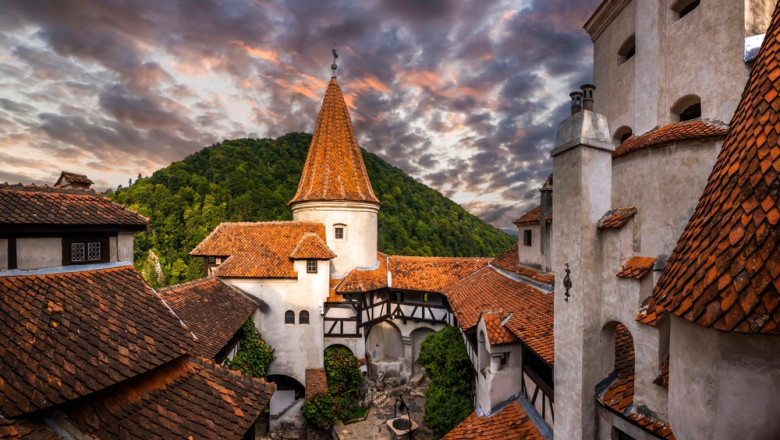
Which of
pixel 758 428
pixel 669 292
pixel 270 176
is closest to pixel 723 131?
pixel 669 292

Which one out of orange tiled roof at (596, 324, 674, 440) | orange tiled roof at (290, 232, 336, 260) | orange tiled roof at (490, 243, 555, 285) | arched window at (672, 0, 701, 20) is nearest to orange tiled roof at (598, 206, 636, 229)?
orange tiled roof at (596, 324, 674, 440)

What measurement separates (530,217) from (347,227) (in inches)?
382

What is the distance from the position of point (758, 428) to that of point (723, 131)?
458cm

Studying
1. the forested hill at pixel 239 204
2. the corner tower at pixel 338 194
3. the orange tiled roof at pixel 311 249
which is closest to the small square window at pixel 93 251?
the orange tiled roof at pixel 311 249

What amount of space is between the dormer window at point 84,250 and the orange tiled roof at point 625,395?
9569 mm

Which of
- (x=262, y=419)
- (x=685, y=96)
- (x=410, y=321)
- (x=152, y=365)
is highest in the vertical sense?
(x=685, y=96)

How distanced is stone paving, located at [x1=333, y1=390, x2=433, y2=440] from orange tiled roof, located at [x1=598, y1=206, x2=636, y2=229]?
14.2 metres

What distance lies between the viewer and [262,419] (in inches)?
658

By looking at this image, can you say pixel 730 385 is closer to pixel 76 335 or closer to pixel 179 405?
pixel 179 405

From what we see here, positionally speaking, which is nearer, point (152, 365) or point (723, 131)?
point (723, 131)

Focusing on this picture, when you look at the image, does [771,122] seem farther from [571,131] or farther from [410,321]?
[410,321]

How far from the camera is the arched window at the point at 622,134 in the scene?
8.58 m

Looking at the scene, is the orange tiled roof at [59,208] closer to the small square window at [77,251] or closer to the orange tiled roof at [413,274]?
the small square window at [77,251]

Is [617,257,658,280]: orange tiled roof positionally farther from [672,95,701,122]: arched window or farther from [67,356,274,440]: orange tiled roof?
[67,356,274,440]: orange tiled roof
